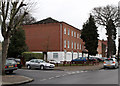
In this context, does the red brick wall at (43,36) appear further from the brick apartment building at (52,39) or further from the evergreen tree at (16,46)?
the evergreen tree at (16,46)

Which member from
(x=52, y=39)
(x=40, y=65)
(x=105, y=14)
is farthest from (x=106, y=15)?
(x=40, y=65)

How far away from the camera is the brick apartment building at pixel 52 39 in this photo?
39906 millimetres

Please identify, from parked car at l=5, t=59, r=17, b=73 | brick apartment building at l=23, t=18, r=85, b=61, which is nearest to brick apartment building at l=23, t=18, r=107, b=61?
brick apartment building at l=23, t=18, r=85, b=61

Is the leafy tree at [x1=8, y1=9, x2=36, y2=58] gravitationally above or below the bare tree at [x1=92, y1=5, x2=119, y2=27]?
below

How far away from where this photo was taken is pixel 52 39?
40.7 m

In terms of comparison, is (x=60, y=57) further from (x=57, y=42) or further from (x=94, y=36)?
(x=94, y=36)

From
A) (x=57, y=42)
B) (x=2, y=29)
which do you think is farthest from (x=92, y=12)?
(x=2, y=29)

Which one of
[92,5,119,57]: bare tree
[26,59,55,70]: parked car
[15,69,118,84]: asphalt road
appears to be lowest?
[15,69,118,84]: asphalt road

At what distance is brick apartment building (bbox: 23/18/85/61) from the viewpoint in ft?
131

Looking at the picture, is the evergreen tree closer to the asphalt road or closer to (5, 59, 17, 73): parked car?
(5, 59, 17, 73): parked car

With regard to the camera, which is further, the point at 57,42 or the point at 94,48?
the point at 94,48

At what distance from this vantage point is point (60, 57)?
39.5 meters

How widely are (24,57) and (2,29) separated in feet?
57.6

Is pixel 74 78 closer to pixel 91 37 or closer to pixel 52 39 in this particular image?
pixel 52 39
